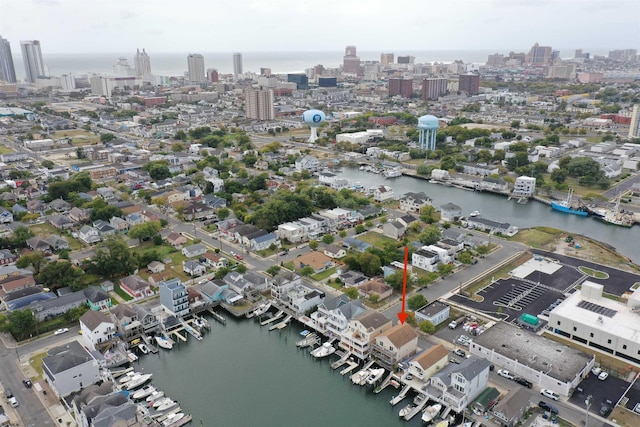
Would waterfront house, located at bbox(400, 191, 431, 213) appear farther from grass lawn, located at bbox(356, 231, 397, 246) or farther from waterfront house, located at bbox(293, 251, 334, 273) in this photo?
waterfront house, located at bbox(293, 251, 334, 273)

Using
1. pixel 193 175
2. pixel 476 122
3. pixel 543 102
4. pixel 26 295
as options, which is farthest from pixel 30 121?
pixel 543 102

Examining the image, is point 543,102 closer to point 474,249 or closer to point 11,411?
point 474,249

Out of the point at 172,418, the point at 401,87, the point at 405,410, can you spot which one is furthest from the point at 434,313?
the point at 401,87

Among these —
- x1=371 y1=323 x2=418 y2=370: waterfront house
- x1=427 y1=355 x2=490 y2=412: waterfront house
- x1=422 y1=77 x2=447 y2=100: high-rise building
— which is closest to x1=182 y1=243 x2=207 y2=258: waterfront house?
x1=371 y1=323 x2=418 y2=370: waterfront house

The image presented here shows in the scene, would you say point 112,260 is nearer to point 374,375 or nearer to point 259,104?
point 374,375

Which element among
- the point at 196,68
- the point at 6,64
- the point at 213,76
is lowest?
the point at 213,76

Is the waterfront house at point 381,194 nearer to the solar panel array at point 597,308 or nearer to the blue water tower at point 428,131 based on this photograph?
the solar panel array at point 597,308
